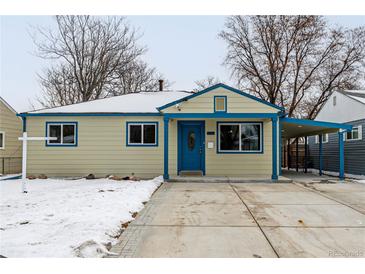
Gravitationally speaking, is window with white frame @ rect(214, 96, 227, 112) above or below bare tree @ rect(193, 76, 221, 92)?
below

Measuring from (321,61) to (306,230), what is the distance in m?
22.0

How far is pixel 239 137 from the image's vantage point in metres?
11.5

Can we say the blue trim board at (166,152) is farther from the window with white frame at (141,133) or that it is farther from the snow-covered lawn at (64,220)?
the snow-covered lawn at (64,220)

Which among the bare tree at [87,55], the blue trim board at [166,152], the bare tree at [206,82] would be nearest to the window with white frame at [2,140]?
the bare tree at [87,55]

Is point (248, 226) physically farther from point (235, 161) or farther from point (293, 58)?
point (293, 58)

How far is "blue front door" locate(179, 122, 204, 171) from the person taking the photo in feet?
38.3

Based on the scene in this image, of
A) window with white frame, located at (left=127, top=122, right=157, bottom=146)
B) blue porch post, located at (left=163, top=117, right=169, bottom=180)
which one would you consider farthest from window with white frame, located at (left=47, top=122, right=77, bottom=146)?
blue porch post, located at (left=163, top=117, right=169, bottom=180)

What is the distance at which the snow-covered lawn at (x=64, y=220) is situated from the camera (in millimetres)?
3684

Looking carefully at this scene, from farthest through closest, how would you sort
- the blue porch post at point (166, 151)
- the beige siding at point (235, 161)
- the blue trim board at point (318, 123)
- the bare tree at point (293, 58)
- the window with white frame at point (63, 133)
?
the bare tree at point (293, 58), the window with white frame at point (63, 133), the beige siding at point (235, 161), the blue trim board at point (318, 123), the blue porch post at point (166, 151)

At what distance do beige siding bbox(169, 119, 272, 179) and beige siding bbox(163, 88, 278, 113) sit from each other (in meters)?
0.93

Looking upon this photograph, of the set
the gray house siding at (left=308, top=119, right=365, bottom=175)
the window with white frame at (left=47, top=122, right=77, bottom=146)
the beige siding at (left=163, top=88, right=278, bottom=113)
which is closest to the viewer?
the beige siding at (left=163, top=88, right=278, bottom=113)

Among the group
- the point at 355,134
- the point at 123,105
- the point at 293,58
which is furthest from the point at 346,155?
the point at 293,58

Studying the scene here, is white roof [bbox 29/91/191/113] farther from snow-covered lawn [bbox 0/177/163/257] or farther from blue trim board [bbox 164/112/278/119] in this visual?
snow-covered lawn [bbox 0/177/163/257]

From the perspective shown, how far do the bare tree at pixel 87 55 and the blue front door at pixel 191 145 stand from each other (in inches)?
534
